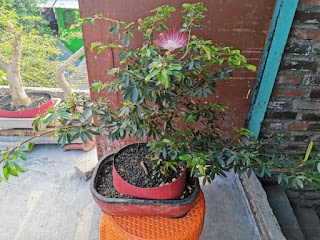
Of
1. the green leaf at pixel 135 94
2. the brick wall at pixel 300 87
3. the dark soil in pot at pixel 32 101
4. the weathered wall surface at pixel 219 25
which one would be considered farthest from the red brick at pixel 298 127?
the dark soil in pot at pixel 32 101

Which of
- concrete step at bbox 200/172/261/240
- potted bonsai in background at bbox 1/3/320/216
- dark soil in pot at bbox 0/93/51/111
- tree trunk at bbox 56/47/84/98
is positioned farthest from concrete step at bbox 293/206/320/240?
dark soil in pot at bbox 0/93/51/111

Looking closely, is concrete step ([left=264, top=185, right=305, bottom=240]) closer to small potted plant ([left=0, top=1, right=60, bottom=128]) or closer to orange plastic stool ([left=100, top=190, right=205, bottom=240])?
orange plastic stool ([left=100, top=190, right=205, bottom=240])

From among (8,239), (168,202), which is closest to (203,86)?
(168,202)

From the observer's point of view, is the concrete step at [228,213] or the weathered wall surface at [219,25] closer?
the weathered wall surface at [219,25]

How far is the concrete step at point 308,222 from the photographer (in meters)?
1.52

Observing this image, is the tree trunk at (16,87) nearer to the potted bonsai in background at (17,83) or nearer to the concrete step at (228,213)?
the potted bonsai in background at (17,83)

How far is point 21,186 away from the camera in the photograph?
1576 millimetres

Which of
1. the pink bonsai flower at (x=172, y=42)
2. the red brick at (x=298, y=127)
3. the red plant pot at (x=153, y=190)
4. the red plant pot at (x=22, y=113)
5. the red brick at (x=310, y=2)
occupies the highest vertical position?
the red brick at (x=310, y=2)

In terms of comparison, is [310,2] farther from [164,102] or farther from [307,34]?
[164,102]

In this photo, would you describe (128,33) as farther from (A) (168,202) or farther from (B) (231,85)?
(B) (231,85)

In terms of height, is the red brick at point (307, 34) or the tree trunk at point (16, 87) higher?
the red brick at point (307, 34)

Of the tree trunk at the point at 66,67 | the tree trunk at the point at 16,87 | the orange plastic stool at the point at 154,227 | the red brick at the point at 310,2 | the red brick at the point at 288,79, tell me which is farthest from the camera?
the tree trunk at the point at 16,87

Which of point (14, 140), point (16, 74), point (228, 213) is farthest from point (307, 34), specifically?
point (14, 140)

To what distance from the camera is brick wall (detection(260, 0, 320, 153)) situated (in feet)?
3.92
